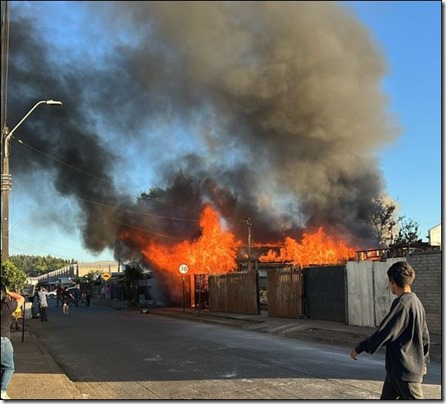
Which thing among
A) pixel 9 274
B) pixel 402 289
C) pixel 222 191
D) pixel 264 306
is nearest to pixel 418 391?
pixel 402 289

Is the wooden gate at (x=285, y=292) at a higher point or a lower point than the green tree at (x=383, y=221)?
lower

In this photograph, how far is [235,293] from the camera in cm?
2128

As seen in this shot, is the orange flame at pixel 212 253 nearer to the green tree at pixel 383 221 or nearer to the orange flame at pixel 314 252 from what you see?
the orange flame at pixel 314 252

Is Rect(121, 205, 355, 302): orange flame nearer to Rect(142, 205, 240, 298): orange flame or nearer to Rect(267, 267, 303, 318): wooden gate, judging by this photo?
Rect(142, 205, 240, 298): orange flame

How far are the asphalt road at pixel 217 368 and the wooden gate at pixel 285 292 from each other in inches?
162

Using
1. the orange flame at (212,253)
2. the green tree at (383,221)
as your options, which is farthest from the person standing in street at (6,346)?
the green tree at (383,221)

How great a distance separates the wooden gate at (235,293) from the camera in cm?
1998

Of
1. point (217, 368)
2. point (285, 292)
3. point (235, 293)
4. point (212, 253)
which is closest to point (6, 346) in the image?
point (217, 368)

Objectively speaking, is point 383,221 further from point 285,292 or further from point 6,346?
point 6,346

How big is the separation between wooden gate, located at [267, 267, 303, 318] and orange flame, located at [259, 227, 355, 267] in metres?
11.1

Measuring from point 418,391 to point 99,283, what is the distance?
5703cm

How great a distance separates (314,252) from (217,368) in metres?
23.3

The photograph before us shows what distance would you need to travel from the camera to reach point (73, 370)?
8672mm

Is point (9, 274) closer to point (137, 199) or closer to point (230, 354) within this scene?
point (230, 354)
